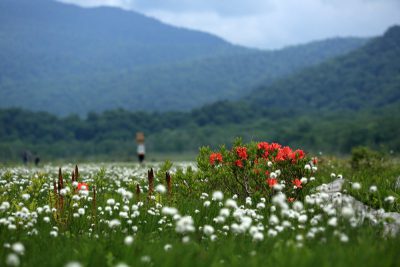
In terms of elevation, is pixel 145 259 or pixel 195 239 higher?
pixel 145 259

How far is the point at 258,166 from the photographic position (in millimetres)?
11516

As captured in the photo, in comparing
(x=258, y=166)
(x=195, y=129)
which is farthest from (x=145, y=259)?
(x=195, y=129)

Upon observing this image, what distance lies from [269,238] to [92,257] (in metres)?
2.48

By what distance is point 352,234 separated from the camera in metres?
7.18

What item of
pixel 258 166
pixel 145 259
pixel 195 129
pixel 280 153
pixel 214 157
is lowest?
pixel 145 259

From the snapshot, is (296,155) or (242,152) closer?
(296,155)

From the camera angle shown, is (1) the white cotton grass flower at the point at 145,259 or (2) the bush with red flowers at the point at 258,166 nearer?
(1) the white cotton grass flower at the point at 145,259

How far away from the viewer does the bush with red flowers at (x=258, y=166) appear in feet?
37.7

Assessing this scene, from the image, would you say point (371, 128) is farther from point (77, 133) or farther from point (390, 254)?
point (390, 254)

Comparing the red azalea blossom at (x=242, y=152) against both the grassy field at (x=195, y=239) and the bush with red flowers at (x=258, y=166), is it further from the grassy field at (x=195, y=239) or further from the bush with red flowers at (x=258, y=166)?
the grassy field at (x=195, y=239)

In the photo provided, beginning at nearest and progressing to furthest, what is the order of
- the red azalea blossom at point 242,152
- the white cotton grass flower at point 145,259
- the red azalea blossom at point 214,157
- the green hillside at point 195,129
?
the white cotton grass flower at point 145,259
the red azalea blossom at point 242,152
the red azalea blossom at point 214,157
the green hillside at point 195,129

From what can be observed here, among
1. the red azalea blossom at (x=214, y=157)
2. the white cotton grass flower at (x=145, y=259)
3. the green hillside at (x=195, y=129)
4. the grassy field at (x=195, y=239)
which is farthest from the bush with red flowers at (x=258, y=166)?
the green hillside at (x=195, y=129)

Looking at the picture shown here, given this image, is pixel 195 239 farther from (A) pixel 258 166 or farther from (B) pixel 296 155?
(B) pixel 296 155

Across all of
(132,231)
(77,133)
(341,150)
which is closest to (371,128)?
(341,150)
